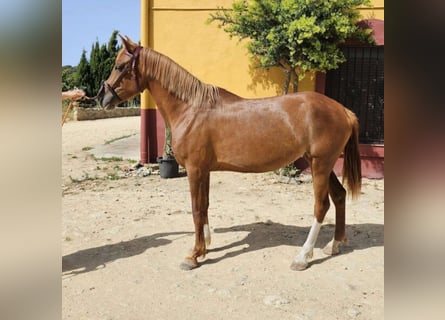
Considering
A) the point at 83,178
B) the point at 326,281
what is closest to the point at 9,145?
the point at 326,281

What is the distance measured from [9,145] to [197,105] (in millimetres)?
2893

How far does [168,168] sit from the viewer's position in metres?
Result: 7.19

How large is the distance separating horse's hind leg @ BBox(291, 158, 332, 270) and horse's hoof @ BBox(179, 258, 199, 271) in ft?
2.89

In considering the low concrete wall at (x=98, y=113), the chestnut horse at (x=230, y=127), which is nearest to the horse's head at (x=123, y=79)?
the chestnut horse at (x=230, y=127)

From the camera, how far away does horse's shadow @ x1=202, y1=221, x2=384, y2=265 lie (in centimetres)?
391

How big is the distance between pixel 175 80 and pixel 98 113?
18812mm

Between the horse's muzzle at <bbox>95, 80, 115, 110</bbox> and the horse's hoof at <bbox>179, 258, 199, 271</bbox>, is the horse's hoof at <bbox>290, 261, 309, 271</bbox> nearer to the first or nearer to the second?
the horse's hoof at <bbox>179, 258, 199, 271</bbox>

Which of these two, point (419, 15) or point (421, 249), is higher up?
point (419, 15)

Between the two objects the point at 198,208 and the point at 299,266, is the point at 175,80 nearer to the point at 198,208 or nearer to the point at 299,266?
the point at 198,208

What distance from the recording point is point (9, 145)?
649 millimetres

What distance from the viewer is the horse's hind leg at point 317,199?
3396 millimetres

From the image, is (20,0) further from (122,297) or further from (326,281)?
(326,281)

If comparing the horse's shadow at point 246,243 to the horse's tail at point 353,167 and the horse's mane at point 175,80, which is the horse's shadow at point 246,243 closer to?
the horse's tail at point 353,167

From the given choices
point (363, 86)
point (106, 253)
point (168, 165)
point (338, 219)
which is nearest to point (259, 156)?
point (338, 219)
